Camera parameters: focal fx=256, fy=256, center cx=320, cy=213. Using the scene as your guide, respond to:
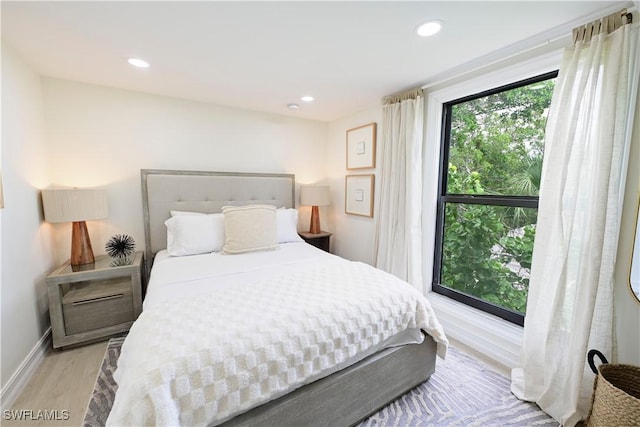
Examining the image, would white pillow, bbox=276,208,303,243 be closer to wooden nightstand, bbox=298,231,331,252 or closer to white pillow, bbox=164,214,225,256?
wooden nightstand, bbox=298,231,331,252

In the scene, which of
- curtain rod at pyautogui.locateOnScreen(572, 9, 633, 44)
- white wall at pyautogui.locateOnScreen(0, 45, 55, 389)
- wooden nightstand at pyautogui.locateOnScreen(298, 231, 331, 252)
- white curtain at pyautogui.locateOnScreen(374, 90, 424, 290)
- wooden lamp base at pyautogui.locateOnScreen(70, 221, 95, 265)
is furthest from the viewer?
wooden nightstand at pyautogui.locateOnScreen(298, 231, 331, 252)

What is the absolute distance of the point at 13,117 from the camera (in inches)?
68.6

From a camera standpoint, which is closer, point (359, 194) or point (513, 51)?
point (513, 51)

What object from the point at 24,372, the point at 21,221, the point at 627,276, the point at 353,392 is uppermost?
the point at 21,221

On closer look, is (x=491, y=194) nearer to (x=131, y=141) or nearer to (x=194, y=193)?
(x=194, y=193)

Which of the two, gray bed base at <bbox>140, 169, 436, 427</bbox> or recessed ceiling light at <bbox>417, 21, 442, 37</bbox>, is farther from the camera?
recessed ceiling light at <bbox>417, 21, 442, 37</bbox>

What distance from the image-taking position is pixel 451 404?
1578 mm

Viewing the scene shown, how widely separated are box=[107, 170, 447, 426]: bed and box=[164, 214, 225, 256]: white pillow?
0.18 meters

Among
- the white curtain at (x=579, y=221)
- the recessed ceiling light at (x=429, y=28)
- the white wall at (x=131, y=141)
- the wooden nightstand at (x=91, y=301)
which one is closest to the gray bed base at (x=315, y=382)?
the white wall at (x=131, y=141)

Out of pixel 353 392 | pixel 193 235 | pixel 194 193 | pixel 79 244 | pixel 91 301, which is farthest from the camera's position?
pixel 194 193

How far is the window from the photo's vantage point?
1933 millimetres

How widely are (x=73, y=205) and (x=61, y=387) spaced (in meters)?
1.30

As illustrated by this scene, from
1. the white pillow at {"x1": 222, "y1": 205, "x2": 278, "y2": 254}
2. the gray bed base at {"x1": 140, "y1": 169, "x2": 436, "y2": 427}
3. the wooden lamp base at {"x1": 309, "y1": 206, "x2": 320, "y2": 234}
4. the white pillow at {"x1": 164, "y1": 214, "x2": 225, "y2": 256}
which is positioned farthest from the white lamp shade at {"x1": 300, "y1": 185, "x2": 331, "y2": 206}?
the white pillow at {"x1": 164, "y1": 214, "x2": 225, "y2": 256}

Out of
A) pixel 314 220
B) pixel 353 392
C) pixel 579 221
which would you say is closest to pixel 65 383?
pixel 353 392
